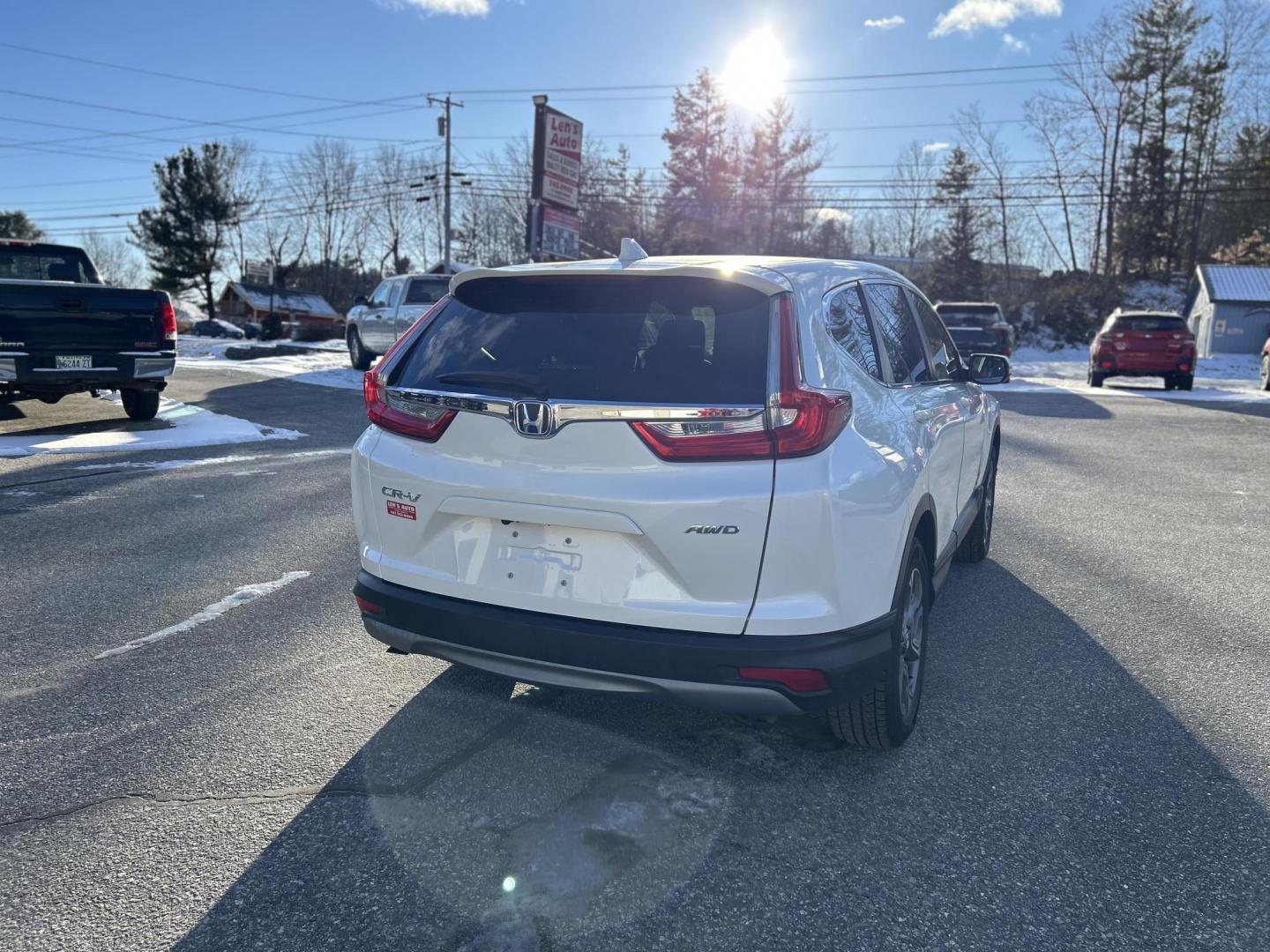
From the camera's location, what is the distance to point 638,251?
127 inches

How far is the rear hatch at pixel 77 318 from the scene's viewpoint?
9.04 meters

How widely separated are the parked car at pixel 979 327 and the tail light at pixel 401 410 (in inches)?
685

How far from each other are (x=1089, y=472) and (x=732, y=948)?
326 inches

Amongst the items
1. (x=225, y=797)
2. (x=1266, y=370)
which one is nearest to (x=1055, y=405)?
(x=1266, y=370)

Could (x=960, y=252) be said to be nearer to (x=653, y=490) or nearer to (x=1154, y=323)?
(x=1154, y=323)

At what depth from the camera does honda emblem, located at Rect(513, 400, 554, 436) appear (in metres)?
2.77

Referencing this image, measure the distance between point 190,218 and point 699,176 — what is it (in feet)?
115

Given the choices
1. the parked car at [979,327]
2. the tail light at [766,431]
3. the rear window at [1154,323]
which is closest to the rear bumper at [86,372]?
the tail light at [766,431]

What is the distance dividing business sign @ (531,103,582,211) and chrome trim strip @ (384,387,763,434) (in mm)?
16188

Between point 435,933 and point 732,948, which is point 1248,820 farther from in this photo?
point 435,933

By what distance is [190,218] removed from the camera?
207ft

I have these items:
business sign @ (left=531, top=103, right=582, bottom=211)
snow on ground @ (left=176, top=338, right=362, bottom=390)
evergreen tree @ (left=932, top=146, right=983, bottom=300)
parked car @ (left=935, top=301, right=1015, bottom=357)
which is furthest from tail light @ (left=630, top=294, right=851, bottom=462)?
evergreen tree @ (left=932, top=146, right=983, bottom=300)

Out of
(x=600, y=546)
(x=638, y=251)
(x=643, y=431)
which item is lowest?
(x=600, y=546)

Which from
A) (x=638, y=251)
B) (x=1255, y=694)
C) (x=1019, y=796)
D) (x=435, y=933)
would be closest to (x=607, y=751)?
(x=435, y=933)
